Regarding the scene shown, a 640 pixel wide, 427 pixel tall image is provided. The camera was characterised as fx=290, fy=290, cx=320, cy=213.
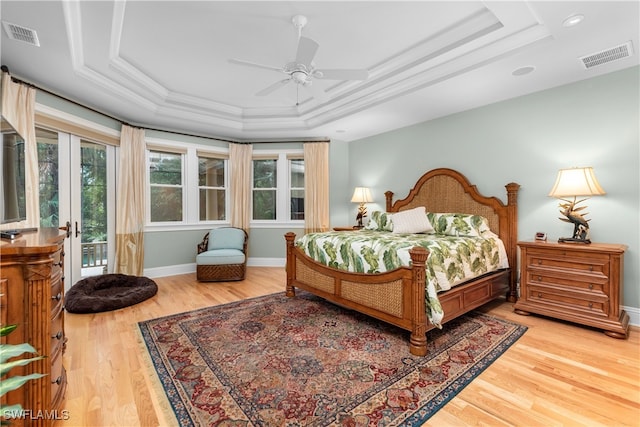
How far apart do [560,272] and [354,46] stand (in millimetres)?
2964

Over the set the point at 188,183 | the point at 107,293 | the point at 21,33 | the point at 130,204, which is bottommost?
the point at 107,293

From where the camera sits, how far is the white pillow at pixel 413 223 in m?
3.77

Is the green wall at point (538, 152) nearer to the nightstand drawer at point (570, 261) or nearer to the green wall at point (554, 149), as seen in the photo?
the green wall at point (554, 149)

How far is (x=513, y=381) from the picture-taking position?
1904 mm

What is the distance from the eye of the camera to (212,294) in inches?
151

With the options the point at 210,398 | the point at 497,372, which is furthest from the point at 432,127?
the point at 210,398

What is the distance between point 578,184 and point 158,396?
3.87 metres

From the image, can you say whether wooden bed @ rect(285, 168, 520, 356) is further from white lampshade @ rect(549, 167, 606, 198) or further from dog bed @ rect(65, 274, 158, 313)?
dog bed @ rect(65, 274, 158, 313)

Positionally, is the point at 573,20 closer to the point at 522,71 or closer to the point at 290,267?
the point at 522,71

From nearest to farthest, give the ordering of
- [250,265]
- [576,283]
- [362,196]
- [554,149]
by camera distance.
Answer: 1. [576,283]
2. [554,149]
3. [362,196]
4. [250,265]

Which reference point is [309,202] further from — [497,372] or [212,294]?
[497,372]

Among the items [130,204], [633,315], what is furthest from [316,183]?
[633,315]

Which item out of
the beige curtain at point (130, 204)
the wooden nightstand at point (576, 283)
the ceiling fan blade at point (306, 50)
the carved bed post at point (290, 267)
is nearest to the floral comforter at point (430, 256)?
the carved bed post at point (290, 267)

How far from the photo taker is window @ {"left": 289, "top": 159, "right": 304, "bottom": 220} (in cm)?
571
